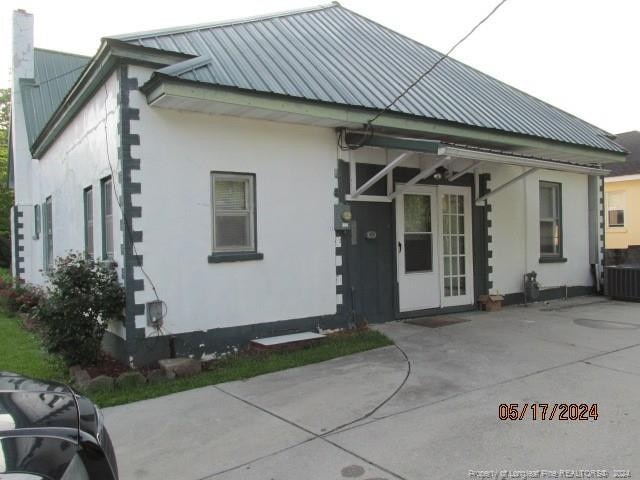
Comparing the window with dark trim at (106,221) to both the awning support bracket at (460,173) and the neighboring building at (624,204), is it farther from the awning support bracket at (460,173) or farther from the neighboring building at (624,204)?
the neighboring building at (624,204)

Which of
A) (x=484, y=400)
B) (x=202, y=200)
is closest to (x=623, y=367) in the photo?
(x=484, y=400)

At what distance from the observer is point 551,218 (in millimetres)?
12031

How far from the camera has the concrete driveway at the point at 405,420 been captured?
3834 millimetres

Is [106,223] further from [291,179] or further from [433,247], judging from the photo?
[433,247]

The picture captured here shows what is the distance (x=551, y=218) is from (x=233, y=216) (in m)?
8.06

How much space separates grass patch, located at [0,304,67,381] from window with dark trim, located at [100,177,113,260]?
1.55 metres

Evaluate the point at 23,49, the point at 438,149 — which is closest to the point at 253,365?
the point at 438,149

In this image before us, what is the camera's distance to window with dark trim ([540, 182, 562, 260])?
39.0 feet

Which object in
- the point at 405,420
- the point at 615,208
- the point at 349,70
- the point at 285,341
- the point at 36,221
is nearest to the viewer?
the point at 405,420

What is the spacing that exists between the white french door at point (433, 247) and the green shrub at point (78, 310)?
15.5 ft

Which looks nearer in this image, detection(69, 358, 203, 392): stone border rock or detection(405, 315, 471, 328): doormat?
detection(69, 358, 203, 392): stone border rock
